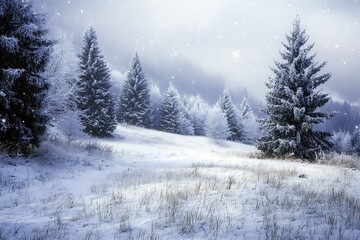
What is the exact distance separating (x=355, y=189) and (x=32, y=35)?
12520mm

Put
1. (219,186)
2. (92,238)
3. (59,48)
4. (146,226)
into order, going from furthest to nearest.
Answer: (59,48)
(219,186)
(146,226)
(92,238)

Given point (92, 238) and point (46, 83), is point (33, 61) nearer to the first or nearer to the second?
point (46, 83)

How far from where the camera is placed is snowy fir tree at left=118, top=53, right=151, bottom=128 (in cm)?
5462

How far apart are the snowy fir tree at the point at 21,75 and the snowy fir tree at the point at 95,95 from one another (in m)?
20.2

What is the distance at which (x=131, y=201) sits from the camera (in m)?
7.04

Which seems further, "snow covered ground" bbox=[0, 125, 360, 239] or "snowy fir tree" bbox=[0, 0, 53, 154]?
"snowy fir tree" bbox=[0, 0, 53, 154]

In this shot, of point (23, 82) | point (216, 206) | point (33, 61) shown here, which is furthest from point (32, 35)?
point (216, 206)

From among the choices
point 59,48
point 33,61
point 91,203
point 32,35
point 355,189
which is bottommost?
point 91,203

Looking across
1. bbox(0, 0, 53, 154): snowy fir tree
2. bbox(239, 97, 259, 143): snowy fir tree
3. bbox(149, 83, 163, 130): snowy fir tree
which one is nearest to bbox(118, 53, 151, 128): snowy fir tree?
bbox(149, 83, 163, 130): snowy fir tree

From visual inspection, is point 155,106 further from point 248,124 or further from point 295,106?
point 295,106

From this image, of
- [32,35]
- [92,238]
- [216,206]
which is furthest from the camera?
[32,35]

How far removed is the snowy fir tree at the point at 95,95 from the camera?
3400 cm

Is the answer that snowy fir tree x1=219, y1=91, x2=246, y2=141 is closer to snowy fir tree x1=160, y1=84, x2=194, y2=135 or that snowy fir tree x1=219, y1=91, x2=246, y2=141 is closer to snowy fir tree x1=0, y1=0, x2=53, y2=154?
snowy fir tree x1=160, y1=84, x2=194, y2=135

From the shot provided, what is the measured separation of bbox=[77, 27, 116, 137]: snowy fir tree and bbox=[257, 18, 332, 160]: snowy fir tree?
19.6 metres
